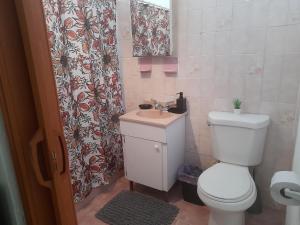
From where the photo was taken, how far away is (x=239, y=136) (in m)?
1.68

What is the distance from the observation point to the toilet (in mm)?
1361

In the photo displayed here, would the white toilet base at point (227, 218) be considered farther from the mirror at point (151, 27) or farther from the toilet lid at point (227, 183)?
the mirror at point (151, 27)

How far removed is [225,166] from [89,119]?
1220mm

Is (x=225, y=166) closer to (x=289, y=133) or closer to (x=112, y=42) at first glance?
(x=289, y=133)

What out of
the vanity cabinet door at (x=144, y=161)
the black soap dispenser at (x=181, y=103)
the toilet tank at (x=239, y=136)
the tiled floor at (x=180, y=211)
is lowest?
the tiled floor at (x=180, y=211)

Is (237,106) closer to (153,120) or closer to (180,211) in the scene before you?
(153,120)

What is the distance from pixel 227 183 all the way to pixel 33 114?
1307 mm

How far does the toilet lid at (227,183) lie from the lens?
1.36m

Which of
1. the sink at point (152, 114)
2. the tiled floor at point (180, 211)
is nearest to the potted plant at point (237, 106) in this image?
the sink at point (152, 114)

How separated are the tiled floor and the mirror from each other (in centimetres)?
135

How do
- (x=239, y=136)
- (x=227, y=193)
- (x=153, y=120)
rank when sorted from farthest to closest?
(x=153, y=120) → (x=239, y=136) → (x=227, y=193)

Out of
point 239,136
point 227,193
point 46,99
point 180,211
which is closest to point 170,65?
point 239,136

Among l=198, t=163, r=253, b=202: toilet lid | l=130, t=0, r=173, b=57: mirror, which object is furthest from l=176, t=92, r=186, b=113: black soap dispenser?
l=198, t=163, r=253, b=202: toilet lid

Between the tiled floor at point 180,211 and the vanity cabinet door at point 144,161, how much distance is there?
246 millimetres
